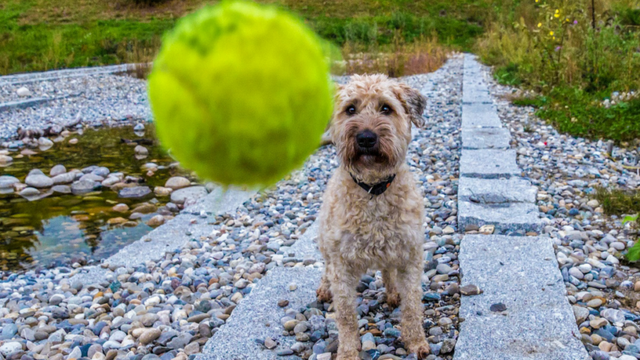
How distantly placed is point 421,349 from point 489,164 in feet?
11.2

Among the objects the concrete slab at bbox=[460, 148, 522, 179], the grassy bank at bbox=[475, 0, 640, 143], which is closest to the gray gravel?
the concrete slab at bbox=[460, 148, 522, 179]

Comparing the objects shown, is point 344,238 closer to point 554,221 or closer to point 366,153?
point 366,153

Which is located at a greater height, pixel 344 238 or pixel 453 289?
pixel 344 238

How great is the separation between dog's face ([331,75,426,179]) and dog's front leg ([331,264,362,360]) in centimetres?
67

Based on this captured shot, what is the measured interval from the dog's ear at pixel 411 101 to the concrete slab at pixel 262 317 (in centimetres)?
151

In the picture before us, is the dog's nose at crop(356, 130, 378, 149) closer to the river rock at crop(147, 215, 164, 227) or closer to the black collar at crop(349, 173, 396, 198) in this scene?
the black collar at crop(349, 173, 396, 198)

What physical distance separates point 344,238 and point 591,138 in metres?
5.81

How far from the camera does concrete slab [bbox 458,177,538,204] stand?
4863 mm

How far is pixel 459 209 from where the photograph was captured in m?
4.70

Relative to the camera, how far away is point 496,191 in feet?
16.4

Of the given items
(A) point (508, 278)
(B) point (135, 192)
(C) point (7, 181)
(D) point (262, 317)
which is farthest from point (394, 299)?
(C) point (7, 181)

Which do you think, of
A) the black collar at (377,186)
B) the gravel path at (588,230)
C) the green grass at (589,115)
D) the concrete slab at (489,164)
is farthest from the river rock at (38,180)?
the green grass at (589,115)

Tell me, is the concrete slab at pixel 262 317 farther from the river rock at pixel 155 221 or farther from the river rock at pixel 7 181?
the river rock at pixel 7 181

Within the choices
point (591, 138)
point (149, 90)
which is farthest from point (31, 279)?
point (591, 138)
